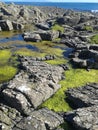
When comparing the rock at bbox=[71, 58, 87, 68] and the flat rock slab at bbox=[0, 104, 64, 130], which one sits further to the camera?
the rock at bbox=[71, 58, 87, 68]

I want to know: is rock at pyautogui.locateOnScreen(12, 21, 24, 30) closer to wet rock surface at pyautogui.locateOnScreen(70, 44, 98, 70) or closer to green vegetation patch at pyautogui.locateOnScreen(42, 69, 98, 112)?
wet rock surface at pyautogui.locateOnScreen(70, 44, 98, 70)

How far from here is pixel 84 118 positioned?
37.9 meters

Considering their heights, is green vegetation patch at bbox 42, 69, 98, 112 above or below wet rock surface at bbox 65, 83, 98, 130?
below

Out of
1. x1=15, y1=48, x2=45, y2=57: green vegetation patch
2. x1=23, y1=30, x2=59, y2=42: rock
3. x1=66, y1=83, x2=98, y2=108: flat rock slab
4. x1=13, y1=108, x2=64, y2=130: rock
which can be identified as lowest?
x1=23, y1=30, x2=59, y2=42: rock

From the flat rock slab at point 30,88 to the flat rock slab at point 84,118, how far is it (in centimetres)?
644

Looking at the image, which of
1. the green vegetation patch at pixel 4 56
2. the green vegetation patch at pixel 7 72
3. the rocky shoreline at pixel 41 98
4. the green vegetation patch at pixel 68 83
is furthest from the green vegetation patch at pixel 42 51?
the green vegetation patch at pixel 68 83

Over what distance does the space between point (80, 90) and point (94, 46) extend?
28.6 metres

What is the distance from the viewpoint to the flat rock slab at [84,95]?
44.4 m

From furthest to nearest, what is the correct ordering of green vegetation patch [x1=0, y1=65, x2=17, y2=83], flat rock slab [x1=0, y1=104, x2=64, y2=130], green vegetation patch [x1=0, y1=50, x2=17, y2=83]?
green vegetation patch [x1=0, y1=50, x2=17, y2=83] → green vegetation patch [x1=0, y1=65, x2=17, y2=83] → flat rock slab [x1=0, y1=104, x2=64, y2=130]

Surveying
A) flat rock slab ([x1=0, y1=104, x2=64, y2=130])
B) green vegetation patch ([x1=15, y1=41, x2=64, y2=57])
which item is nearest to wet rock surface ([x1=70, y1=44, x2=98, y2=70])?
green vegetation patch ([x1=15, y1=41, x2=64, y2=57])

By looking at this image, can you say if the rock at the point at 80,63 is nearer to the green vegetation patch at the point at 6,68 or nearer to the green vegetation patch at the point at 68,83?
the green vegetation patch at the point at 68,83

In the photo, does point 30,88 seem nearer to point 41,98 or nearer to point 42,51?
point 41,98

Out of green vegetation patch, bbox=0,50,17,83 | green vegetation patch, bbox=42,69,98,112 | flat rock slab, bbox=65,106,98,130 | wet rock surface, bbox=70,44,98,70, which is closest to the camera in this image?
flat rock slab, bbox=65,106,98,130

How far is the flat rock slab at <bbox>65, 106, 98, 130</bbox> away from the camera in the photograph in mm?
36719
